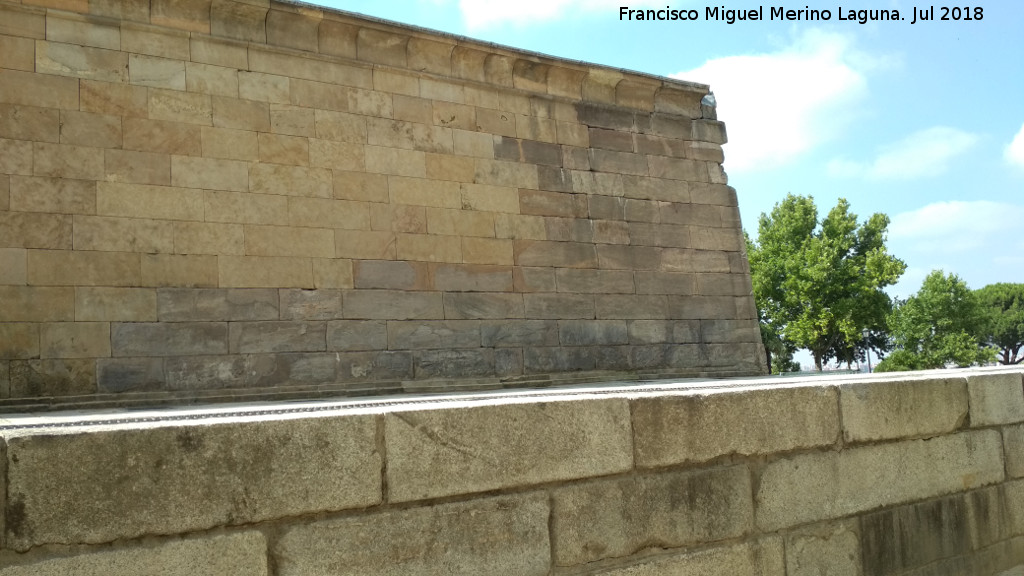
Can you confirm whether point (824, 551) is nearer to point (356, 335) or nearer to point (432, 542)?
point (432, 542)

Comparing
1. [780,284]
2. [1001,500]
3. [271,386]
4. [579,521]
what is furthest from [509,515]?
[780,284]

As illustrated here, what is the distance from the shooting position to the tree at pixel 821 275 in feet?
136

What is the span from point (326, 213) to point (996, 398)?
664 cm

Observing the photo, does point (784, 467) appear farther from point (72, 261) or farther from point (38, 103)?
point (38, 103)

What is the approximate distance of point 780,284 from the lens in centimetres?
4469

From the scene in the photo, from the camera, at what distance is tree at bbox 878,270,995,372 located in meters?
45.8

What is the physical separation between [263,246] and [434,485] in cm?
614

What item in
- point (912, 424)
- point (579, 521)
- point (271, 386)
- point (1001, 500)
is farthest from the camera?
point (271, 386)

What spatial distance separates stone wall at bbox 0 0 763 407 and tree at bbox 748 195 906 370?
3251 cm

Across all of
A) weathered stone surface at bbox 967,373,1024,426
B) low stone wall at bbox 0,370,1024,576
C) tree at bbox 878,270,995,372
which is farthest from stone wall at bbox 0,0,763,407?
tree at bbox 878,270,995,372

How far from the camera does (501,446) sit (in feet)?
10.5

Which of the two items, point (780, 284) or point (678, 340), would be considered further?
point (780, 284)

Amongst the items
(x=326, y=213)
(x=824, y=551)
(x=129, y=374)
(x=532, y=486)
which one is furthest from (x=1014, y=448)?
(x=129, y=374)

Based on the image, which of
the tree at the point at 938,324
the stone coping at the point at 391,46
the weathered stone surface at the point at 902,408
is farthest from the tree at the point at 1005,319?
the weathered stone surface at the point at 902,408
